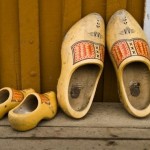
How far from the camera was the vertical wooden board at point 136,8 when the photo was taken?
202 centimetres

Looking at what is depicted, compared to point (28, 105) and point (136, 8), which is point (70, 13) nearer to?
point (136, 8)

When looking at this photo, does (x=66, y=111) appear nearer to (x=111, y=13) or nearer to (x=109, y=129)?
(x=109, y=129)

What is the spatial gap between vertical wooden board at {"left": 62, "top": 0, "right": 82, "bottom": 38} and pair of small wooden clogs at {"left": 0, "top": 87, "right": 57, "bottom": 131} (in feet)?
1.27

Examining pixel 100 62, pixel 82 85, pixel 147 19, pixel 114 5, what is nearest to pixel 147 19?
pixel 147 19

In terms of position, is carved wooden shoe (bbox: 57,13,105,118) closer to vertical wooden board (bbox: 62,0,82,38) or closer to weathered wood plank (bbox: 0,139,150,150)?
vertical wooden board (bbox: 62,0,82,38)

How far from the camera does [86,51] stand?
1.84 metres

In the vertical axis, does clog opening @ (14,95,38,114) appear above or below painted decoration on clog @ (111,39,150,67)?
below

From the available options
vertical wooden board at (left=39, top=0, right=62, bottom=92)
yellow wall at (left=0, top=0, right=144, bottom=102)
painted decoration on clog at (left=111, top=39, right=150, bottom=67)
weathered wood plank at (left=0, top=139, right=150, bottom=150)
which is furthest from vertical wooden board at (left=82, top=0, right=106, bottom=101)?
weathered wood plank at (left=0, top=139, right=150, bottom=150)

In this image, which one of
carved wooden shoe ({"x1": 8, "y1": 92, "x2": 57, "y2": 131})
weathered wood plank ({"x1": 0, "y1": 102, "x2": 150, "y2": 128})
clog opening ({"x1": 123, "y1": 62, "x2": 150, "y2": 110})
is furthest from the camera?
clog opening ({"x1": 123, "y1": 62, "x2": 150, "y2": 110})

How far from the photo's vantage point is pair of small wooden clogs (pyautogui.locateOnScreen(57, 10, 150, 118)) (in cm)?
183

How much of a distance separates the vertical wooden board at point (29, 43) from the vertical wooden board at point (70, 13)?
5.9 inches

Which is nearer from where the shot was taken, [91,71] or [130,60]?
[130,60]

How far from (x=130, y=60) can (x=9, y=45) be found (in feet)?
2.28

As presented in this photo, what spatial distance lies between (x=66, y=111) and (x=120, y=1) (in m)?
0.68
